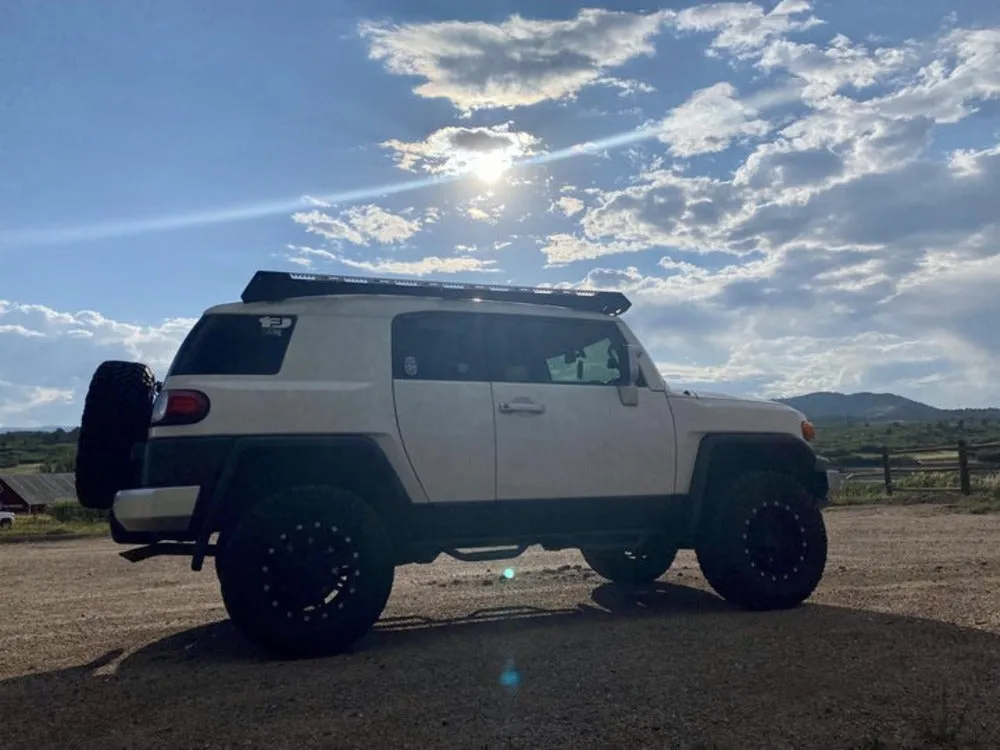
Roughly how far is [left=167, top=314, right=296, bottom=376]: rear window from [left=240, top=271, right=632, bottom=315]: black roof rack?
24cm

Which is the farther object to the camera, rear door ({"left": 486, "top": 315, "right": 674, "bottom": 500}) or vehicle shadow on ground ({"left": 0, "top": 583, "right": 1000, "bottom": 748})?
rear door ({"left": 486, "top": 315, "right": 674, "bottom": 500})

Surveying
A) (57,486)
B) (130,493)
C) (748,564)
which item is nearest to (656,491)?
(748,564)

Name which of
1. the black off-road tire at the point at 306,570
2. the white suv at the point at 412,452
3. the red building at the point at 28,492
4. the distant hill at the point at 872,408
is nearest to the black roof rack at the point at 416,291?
the white suv at the point at 412,452

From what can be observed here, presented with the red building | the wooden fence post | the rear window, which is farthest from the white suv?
the red building

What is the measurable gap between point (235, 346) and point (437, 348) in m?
1.28

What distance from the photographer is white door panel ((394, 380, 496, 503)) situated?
5.59m

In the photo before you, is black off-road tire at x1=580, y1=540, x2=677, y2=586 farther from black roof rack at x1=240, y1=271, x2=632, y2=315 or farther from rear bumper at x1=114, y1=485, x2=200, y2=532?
rear bumper at x1=114, y1=485, x2=200, y2=532

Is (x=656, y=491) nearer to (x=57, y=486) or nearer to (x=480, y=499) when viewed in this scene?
(x=480, y=499)

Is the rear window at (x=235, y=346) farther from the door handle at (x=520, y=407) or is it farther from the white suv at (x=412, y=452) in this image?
the door handle at (x=520, y=407)

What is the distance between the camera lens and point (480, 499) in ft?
18.9

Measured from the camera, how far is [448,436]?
5.65 meters

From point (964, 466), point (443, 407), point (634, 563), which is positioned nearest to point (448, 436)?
point (443, 407)

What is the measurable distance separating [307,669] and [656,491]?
2.72 metres

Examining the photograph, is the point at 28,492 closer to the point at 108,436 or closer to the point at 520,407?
the point at 108,436
